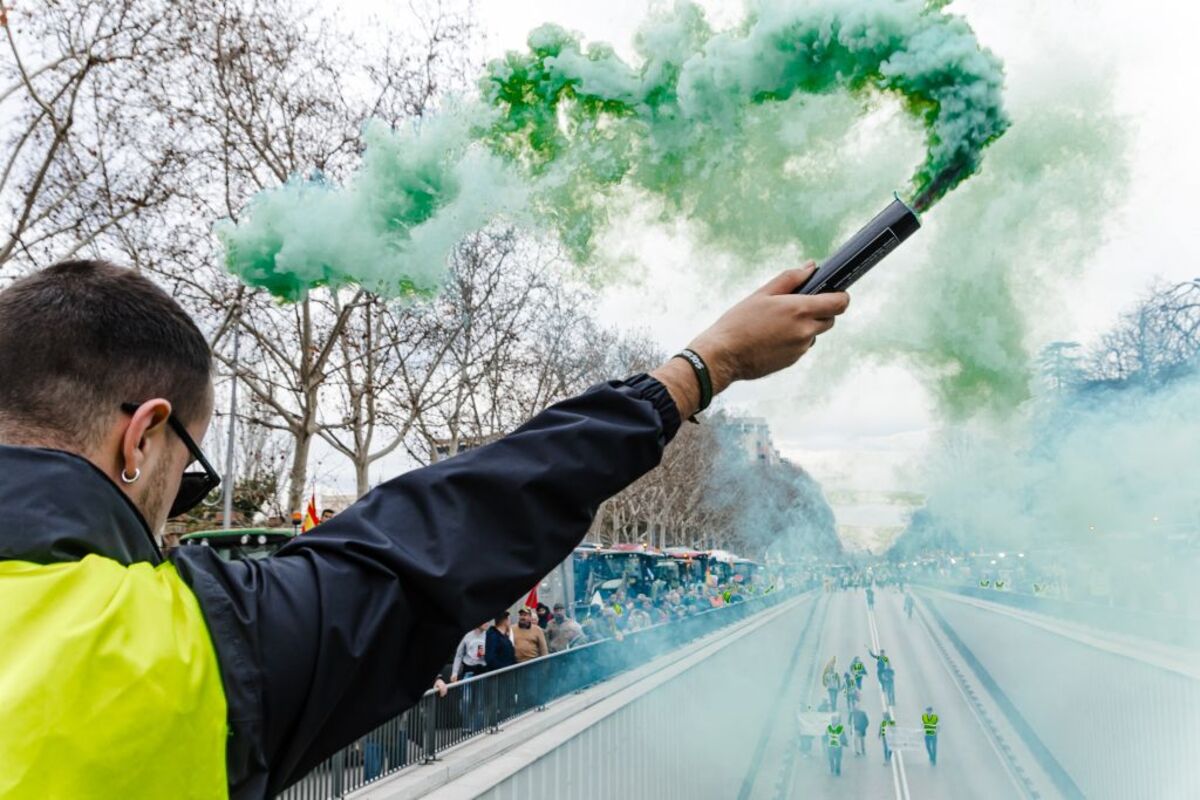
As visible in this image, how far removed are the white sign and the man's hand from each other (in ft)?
96.8

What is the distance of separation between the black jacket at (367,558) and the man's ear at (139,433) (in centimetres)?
8

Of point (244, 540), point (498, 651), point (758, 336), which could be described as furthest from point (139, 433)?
point (244, 540)

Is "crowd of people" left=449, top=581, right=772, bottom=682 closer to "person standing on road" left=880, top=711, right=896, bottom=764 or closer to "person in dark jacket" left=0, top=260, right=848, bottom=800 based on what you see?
"person in dark jacket" left=0, top=260, right=848, bottom=800

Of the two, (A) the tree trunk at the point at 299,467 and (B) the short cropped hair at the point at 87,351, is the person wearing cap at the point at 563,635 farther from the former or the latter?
(B) the short cropped hair at the point at 87,351

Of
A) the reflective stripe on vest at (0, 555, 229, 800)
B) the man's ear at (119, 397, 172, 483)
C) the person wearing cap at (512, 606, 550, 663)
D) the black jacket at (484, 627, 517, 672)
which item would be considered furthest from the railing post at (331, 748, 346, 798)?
the reflective stripe on vest at (0, 555, 229, 800)

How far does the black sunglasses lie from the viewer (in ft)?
4.14

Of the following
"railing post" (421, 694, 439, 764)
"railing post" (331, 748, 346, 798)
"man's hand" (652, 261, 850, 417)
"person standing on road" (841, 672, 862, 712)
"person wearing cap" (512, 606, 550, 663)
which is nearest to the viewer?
"man's hand" (652, 261, 850, 417)

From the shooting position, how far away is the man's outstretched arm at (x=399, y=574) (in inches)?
45.1

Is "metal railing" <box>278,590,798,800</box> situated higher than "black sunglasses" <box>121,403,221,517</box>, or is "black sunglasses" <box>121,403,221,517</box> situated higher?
"black sunglasses" <box>121,403,221,517</box>

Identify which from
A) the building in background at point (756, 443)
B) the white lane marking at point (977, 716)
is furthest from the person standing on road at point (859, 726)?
the building in background at point (756, 443)

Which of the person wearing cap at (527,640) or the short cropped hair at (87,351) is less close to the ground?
the short cropped hair at (87,351)

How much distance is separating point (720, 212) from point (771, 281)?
18.6ft

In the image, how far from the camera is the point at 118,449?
3.84 ft

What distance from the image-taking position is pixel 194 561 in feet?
3.86
